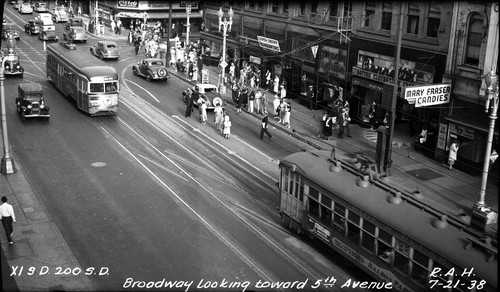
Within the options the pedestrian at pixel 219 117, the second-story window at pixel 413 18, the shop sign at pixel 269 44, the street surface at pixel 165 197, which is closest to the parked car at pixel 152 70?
the street surface at pixel 165 197

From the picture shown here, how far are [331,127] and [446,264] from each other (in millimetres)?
19888

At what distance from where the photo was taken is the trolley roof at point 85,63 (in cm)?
3572

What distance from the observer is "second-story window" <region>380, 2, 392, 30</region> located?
1361 inches

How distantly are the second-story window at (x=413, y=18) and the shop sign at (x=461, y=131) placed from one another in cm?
595

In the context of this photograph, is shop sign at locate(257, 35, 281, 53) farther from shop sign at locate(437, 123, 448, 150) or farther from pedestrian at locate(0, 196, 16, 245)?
pedestrian at locate(0, 196, 16, 245)

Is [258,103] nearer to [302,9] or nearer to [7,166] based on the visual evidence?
[302,9]

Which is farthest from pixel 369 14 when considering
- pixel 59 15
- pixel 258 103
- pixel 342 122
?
pixel 59 15

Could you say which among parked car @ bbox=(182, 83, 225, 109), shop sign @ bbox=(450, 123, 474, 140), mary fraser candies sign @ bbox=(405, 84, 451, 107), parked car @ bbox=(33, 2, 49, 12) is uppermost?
parked car @ bbox=(33, 2, 49, 12)

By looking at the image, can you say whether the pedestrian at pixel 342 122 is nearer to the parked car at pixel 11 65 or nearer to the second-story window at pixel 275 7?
the second-story window at pixel 275 7

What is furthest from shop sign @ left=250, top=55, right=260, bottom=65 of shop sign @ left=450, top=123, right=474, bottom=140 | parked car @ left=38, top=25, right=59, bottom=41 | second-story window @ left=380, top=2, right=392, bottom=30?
parked car @ left=38, top=25, right=59, bottom=41

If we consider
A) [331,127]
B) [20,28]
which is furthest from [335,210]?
[20,28]

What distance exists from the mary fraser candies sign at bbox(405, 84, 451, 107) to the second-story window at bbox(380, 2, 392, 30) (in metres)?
6.92

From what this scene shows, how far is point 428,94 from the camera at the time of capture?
1133 inches

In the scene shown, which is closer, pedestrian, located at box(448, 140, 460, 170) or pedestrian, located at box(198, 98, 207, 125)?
pedestrian, located at box(448, 140, 460, 170)
